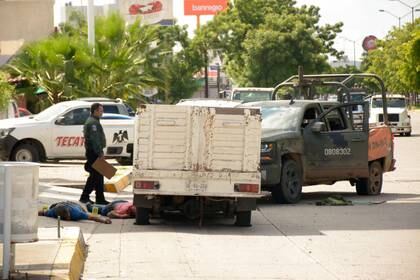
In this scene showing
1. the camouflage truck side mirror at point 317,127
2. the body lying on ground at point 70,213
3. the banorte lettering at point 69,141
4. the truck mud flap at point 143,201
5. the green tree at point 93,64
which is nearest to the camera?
the truck mud flap at point 143,201

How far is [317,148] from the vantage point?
20.6m

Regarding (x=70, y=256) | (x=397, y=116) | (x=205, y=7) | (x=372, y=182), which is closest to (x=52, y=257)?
(x=70, y=256)

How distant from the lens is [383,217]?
17.7 meters

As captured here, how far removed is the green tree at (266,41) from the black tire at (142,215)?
59008 mm

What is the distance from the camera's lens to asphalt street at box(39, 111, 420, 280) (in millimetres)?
11938

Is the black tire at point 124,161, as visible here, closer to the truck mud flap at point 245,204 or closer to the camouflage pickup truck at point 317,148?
the camouflage pickup truck at point 317,148

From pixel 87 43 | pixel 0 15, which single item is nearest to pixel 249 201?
pixel 87 43

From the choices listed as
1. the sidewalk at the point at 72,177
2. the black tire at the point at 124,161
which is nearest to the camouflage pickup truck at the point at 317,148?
the sidewalk at the point at 72,177

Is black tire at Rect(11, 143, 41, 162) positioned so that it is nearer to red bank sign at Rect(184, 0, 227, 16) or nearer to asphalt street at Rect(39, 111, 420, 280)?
asphalt street at Rect(39, 111, 420, 280)

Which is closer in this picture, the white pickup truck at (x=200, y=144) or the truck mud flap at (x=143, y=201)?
the white pickup truck at (x=200, y=144)

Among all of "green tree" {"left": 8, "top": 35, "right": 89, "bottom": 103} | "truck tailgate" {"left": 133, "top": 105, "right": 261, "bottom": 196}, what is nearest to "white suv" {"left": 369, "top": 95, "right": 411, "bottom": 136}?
"green tree" {"left": 8, "top": 35, "right": 89, "bottom": 103}

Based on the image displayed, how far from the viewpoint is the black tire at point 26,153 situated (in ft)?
96.0

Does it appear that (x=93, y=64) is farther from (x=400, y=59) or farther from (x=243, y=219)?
(x=400, y=59)

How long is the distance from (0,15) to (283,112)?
45383 mm
